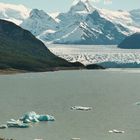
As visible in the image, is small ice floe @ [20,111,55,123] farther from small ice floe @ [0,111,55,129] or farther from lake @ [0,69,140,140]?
lake @ [0,69,140,140]

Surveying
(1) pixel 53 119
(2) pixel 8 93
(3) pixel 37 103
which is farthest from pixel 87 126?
(2) pixel 8 93

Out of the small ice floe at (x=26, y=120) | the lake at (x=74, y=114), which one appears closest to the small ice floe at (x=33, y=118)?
the small ice floe at (x=26, y=120)

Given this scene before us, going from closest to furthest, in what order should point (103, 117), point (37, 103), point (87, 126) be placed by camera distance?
1. point (87, 126)
2. point (103, 117)
3. point (37, 103)

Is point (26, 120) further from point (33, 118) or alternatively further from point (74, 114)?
point (74, 114)

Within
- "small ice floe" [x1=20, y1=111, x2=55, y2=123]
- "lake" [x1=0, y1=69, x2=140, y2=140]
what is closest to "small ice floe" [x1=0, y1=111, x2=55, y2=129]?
"small ice floe" [x1=20, y1=111, x2=55, y2=123]

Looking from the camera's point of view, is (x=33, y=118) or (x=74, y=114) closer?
(x=33, y=118)

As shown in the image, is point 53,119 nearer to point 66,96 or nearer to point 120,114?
point 120,114

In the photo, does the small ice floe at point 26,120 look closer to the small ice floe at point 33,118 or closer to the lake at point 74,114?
the small ice floe at point 33,118

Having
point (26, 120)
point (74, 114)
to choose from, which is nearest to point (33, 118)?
point (26, 120)
